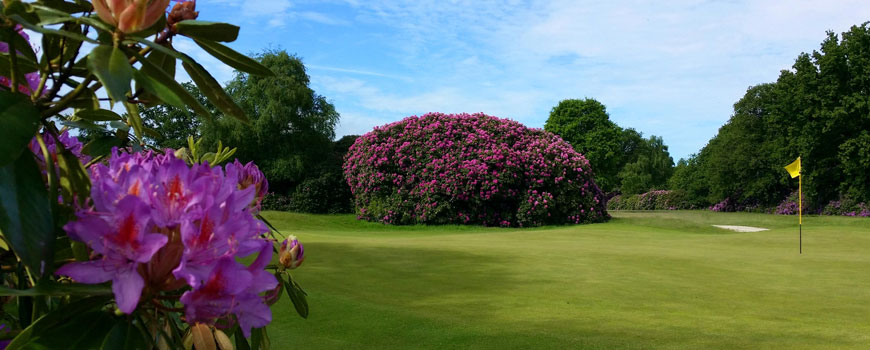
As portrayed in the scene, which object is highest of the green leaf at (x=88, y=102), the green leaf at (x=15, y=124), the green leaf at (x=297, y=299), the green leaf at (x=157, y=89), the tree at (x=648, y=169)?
the tree at (x=648, y=169)

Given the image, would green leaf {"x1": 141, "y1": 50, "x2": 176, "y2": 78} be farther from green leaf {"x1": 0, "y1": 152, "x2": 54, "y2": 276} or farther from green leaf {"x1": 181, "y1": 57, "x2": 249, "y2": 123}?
green leaf {"x1": 0, "y1": 152, "x2": 54, "y2": 276}

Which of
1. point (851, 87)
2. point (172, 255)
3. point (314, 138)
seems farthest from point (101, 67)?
point (851, 87)

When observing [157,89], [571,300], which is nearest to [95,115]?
[157,89]

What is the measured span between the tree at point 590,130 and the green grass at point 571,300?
97.9ft

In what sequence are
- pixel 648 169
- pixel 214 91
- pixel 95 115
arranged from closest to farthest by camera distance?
pixel 214 91, pixel 95 115, pixel 648 169

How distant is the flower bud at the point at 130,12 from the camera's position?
70 cm

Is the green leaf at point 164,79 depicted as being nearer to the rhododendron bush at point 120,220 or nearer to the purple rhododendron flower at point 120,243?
the rhododendron bush at point 120,220

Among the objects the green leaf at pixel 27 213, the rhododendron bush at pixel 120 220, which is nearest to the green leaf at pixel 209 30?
the rhododendron bush at pixel 120 220

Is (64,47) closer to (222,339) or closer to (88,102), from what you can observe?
(88,102)

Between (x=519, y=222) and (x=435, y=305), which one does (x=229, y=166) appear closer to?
(x=435, y=305)

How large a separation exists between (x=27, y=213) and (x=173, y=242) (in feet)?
0.53

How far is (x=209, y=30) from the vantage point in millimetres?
806

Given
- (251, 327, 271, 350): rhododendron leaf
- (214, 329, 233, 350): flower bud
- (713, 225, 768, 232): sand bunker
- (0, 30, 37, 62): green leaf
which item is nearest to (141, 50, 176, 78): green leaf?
(0, 30, 37, 62): green leaf

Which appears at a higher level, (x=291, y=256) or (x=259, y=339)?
(x=291, y=256)
